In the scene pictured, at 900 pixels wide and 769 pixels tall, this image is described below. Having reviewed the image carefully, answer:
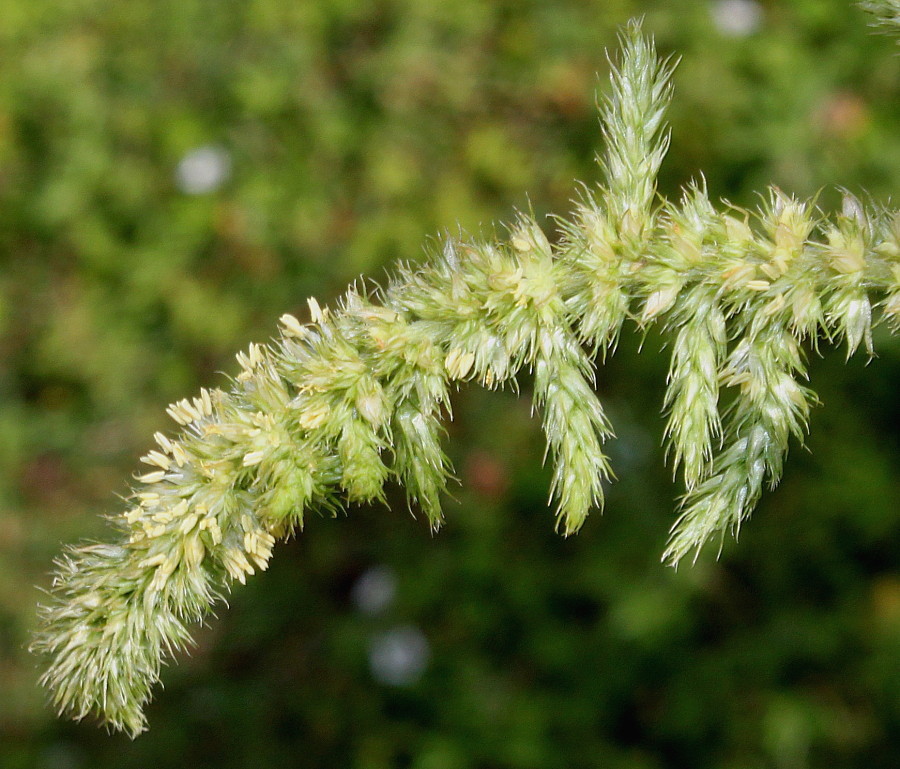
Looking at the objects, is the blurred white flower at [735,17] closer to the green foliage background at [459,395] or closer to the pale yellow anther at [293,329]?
the green foliage background at [459,395]

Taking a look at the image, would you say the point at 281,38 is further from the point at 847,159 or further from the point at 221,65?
the point at 847,159

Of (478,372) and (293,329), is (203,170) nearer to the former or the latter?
(293,329)

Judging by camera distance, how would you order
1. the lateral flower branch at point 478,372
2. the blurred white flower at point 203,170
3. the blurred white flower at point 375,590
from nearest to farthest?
the lateral flower branch at point 478,372, the blurred white flower at point 375,590, the blurred white flower at point 203,170

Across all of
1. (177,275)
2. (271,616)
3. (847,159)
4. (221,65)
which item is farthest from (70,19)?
(847,159)

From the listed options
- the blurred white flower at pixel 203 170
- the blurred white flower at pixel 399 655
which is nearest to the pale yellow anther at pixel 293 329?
the blurred white flower at pixel 399 655

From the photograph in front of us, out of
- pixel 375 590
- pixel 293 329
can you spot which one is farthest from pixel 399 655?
pixel 293 329
